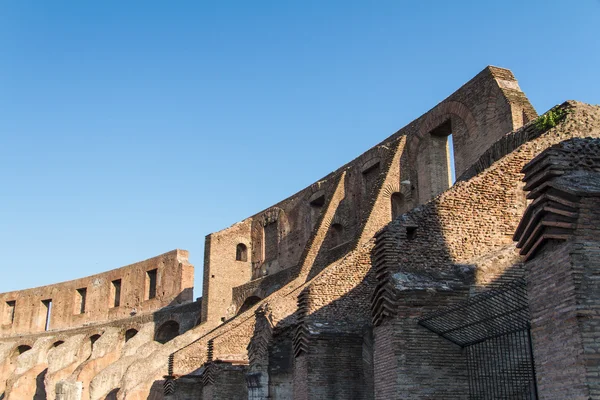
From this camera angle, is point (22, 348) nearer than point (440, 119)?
No

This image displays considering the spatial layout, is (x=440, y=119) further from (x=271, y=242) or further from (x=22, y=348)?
(x=22, y=348)

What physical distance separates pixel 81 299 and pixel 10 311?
16.8ft

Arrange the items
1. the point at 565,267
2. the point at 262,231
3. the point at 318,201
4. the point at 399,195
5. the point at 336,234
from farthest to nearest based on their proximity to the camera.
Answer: the point at 262,231 → the point at 318,201 → the point at 336,234 → the point at 399,195 → the point at 565,267

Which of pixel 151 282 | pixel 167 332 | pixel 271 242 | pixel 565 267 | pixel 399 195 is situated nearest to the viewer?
pixel 565 267

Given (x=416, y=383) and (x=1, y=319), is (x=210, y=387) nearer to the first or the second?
(x=416, y=383)

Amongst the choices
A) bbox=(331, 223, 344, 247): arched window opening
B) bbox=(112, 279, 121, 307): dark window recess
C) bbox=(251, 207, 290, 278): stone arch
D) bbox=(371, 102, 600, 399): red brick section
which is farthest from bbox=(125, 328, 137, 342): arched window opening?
bbox=(371, 102, 600, 399): red brick section

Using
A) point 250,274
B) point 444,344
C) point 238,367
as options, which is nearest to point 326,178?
point 250,274

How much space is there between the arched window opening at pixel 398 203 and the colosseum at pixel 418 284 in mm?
43

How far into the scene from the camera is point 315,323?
11211mm

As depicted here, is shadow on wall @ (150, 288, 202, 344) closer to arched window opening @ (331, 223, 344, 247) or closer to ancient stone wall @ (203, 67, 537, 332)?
ancient stone wall @ (203, 67, 537, 332)

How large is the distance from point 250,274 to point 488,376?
1800 cm

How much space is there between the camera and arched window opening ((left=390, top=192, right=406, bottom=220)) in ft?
59.6

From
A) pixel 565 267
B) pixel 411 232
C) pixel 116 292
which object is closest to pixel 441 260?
pixel 411 232

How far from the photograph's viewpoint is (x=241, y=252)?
26.2 meters
